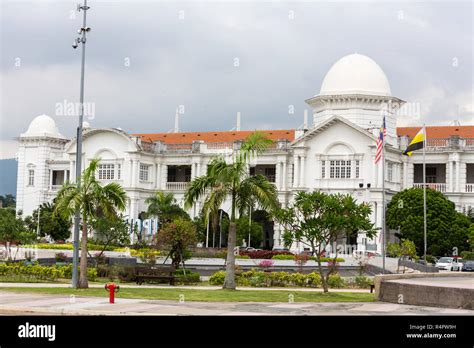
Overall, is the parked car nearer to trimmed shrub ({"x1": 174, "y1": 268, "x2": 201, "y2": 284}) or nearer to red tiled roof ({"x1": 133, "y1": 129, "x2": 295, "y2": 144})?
trimmed shrub ({"x1": 174, "y1": 268, "x2": 201, "y2": 284})

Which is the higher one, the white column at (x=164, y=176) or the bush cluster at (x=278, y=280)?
the white column at (x=164, y=176)

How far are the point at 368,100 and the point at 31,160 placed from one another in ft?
128

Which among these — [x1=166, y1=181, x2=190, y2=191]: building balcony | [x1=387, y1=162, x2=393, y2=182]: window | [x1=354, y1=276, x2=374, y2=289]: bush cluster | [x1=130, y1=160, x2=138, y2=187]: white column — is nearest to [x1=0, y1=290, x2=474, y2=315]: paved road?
[x1=354, y1=276, x2=374, y2=289]: bush cluster

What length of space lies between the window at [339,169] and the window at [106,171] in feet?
74.1

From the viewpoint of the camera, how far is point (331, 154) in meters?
71.4

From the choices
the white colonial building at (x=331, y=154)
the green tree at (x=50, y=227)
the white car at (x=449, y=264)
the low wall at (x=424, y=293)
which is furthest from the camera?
the green tree at (x=50, y=227)

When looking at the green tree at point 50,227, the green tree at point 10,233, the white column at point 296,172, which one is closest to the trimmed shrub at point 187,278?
the green tree at point 10,233

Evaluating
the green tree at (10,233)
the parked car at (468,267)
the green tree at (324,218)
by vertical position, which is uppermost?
the green tree at (324,218)

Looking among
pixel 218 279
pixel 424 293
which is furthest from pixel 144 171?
pixel 424 293

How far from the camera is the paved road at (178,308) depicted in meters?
22.2

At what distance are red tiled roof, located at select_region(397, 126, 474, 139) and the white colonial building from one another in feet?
0.32

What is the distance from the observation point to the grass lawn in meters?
27.4

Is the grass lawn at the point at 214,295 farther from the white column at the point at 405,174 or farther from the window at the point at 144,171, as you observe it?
the window at the point at 144,171
